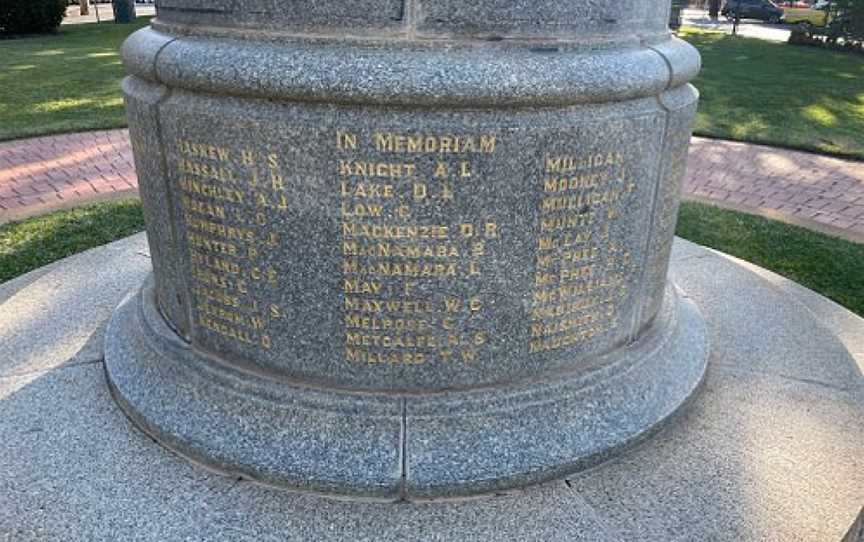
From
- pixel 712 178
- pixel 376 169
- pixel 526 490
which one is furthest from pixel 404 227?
pixel 712 178

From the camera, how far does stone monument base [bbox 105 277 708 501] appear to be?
296 centimetres

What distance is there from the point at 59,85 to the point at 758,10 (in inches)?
1501

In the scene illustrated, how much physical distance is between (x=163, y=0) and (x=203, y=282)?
54.1 inches

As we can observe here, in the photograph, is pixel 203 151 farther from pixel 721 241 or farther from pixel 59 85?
pixel 59 85

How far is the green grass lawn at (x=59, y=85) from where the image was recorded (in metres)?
10.3

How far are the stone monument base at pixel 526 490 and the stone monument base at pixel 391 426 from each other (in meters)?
0.07

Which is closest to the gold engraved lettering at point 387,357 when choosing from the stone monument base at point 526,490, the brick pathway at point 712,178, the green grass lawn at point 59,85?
the stone monument base at point 526,490

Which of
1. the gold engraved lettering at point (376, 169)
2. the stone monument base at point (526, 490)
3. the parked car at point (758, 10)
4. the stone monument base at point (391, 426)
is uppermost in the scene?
the gold engraved lettering at point (376, 169)

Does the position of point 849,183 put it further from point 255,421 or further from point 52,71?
point 52,71

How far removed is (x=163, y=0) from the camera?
3283 mm

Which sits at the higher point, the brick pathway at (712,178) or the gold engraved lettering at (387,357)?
the gold engraved lettering at (387,357)

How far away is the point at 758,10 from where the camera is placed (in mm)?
39000

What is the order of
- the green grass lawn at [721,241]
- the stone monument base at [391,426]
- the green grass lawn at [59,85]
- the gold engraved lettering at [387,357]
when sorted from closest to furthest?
the stone monument base at [391,426] < the gold engraved lettering at [387,357] < the green grass lawn at [721,241] < the green grass lawn at [59,85]

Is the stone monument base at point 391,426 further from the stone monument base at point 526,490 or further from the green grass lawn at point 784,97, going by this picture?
the green grass lawn at point 784,97
